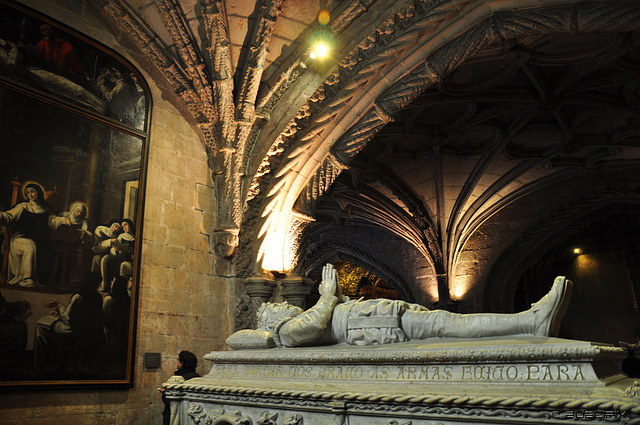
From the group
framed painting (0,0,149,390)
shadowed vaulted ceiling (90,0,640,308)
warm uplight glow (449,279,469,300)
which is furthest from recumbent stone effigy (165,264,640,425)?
warm uplight glow (449,279,469,300)

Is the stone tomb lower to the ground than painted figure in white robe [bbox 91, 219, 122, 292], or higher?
lower

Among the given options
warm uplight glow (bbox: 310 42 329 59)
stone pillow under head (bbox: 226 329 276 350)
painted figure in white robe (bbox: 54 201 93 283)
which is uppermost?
warm uplight glow (bbox: 310 42 329 59)

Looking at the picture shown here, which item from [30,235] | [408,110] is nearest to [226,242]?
[30,235]

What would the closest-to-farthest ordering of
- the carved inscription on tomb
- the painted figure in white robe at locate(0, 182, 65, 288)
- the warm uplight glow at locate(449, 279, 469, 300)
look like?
the carved inscription on tomb, the painted figure in white robe at locate(0, 182, 65, 288), the warm uplight glow at locate(449, 279, 469, 300)

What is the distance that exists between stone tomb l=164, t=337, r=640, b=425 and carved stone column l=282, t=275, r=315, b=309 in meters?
2.51

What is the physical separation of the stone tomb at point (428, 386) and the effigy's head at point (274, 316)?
0.85 feet

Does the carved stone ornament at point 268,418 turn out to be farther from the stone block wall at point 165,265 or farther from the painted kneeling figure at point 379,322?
the stone block wall at point 165,265

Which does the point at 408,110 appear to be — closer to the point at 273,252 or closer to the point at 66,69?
the point at 273,252

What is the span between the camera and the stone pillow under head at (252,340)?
3.54 metres

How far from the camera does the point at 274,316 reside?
370 centimetres

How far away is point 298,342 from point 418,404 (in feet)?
3.75

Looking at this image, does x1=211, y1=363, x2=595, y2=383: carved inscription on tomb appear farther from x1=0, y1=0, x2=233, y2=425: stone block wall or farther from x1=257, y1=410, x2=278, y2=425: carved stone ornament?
x1=0, y1=0, x2=233, y2=425: stone block wall

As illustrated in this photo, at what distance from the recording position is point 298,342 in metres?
3.34

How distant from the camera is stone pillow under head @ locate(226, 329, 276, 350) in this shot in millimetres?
3543
